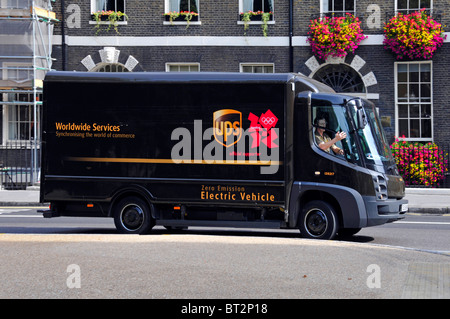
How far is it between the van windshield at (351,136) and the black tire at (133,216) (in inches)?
128

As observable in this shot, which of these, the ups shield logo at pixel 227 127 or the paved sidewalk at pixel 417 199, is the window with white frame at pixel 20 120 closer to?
the paved sidewalk at pixel 417 199

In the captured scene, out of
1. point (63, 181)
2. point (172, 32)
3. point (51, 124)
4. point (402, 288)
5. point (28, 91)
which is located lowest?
point (402, 288)

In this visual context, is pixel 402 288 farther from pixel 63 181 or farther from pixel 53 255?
pixel 63 181

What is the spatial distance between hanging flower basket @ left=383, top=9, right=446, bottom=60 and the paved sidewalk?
4.34 meters

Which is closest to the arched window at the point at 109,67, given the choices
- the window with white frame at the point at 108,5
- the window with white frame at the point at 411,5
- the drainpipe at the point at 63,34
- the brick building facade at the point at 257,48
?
the brick building facade at the point at 257,48

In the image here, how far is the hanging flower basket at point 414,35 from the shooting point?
24.1 m

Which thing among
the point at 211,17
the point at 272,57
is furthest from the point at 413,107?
the point at 211,17

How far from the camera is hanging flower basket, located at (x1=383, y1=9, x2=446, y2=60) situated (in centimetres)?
2414

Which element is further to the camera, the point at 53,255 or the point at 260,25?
the point at 260,25

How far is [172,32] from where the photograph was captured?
84.8 ft

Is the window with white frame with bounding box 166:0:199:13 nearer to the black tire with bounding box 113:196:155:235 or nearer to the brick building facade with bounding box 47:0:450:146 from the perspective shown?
the brick building facade with bounding box 47:0:450:146

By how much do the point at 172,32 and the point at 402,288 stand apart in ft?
62.8

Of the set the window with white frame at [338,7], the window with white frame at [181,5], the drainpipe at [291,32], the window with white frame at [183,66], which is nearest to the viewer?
the window with white frame at [338,7]

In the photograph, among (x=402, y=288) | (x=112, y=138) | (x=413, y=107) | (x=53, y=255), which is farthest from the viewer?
(x=413, y=107)
